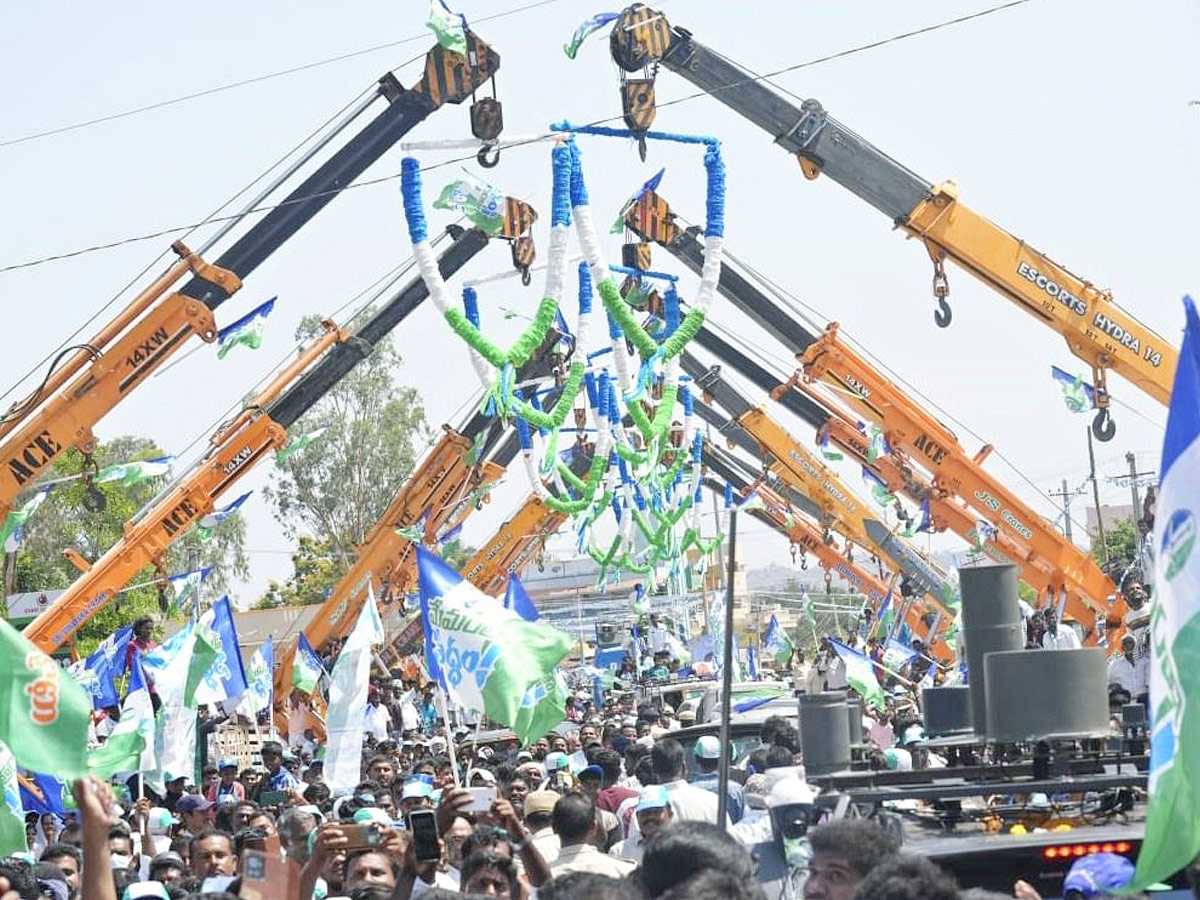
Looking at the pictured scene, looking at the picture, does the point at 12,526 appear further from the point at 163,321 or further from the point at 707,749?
the point at 707,749

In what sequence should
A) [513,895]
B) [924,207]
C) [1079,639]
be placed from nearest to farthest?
[513,895] < [924,207] < [1079,639]

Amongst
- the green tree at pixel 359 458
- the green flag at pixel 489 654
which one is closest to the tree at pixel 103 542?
the green tree at pixel 359 458

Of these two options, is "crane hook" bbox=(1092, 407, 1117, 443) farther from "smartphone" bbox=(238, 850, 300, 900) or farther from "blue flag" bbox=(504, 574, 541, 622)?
"smartphone" bbox=(238, 850, 300, 900)

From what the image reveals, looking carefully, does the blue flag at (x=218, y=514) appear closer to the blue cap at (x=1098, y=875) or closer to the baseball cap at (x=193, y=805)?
the baseball cap at (x=193, y=805)

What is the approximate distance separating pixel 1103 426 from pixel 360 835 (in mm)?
14470

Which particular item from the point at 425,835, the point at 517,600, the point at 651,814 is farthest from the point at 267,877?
the point at 517,600

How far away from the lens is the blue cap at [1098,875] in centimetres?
540

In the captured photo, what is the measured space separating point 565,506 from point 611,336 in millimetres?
2529

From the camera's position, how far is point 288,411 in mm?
26922

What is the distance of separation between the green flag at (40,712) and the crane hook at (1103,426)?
15320mm

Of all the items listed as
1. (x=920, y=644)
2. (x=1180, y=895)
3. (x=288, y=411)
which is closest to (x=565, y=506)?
(x=288, y=411)

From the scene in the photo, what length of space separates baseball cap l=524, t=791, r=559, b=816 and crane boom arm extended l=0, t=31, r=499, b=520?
10.9 m

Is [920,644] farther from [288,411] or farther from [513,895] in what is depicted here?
[513,895]

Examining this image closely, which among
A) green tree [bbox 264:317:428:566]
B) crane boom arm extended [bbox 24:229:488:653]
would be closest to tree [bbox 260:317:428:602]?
green tree [bbox 264:317:428:566]
